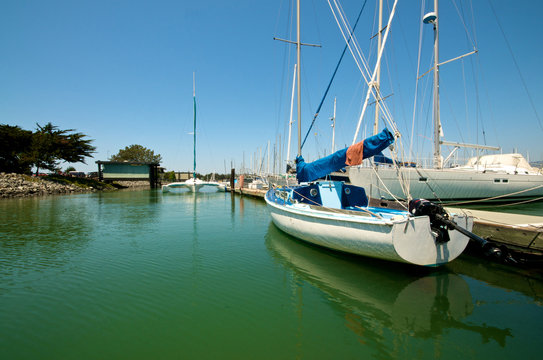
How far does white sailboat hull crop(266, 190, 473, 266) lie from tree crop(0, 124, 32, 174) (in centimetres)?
4962

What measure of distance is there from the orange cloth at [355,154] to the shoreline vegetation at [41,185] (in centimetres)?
3938

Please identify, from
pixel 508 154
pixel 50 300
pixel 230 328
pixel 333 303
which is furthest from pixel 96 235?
pixel 508 154

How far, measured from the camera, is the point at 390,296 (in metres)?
5.25

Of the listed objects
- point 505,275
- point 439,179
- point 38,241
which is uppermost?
point 439,179

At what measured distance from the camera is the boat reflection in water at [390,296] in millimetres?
4102

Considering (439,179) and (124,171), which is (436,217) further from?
(124,171)

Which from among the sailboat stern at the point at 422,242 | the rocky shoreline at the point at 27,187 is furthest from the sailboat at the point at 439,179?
the rocky shoreline at the point at 27,187

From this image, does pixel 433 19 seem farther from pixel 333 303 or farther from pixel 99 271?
pixel 99 271

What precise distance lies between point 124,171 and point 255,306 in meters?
57.5

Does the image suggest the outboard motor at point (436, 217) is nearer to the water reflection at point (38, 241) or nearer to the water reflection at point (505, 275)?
the water reflection at point (505, 275)

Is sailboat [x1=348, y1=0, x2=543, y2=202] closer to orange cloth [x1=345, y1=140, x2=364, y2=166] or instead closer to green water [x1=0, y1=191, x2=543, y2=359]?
orange cloth [x1=345, y1=140, x2=364, y2=166]

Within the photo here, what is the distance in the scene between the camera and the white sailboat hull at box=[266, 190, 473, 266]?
5.52 m

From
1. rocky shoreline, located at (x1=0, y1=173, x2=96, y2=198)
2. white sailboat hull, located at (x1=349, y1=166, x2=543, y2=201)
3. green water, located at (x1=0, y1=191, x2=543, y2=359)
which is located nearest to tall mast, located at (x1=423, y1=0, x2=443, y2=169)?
white sailboat hull, located at (x1=349, y1=166, x2=543, y2=201)

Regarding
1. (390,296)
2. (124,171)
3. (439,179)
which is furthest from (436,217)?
(124,171)
